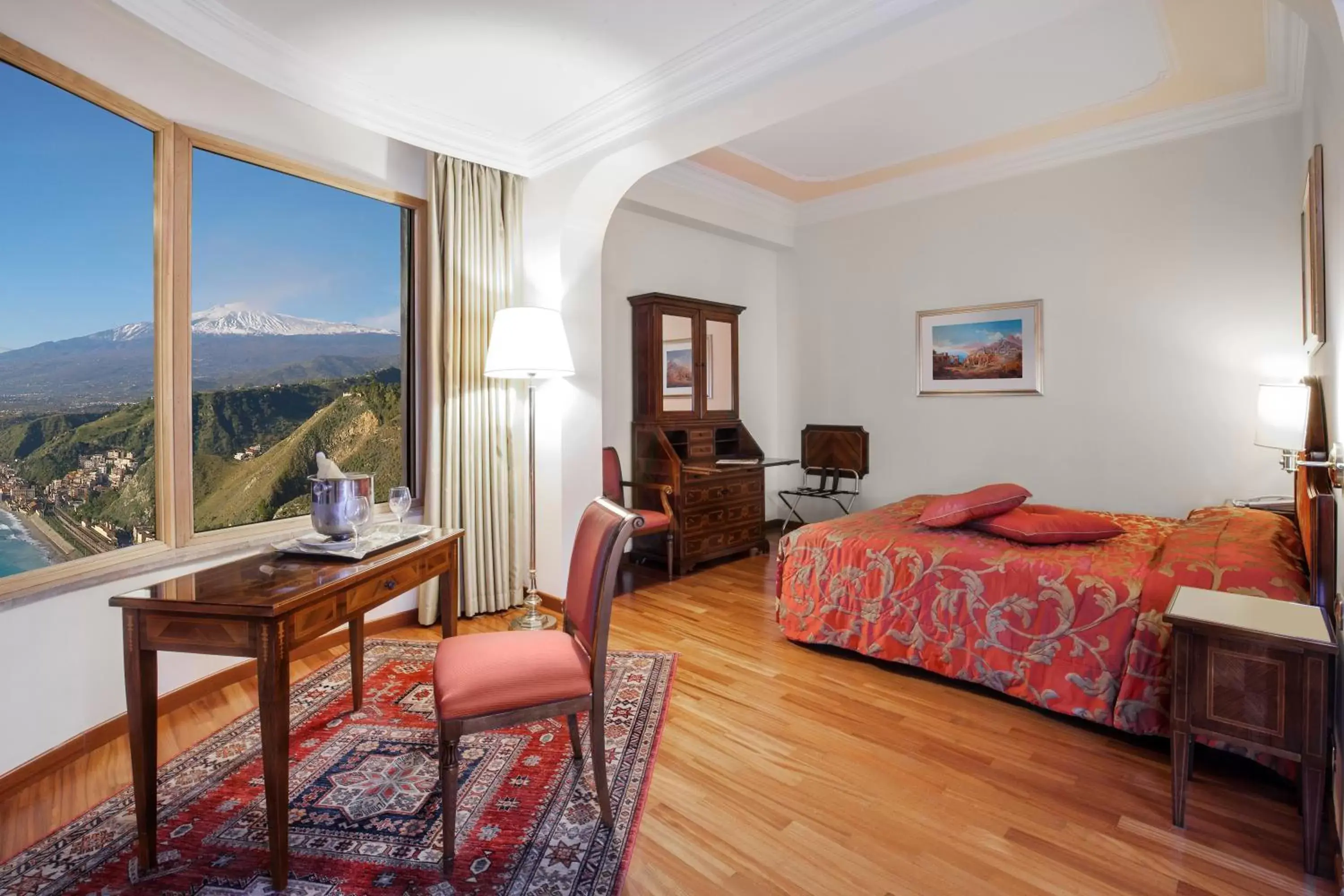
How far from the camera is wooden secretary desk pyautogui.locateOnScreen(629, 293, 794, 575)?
4.82 m

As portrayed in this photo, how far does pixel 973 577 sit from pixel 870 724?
30.9 inches

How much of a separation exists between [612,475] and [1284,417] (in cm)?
363

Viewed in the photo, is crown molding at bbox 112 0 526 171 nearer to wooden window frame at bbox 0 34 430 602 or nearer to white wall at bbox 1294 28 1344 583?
wooden window frame at bbox 0 34 430 602

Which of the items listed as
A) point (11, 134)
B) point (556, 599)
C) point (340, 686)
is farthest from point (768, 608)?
point (11, 134)

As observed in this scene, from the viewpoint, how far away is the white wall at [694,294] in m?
5.07

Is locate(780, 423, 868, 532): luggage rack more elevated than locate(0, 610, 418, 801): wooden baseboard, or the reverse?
locate(780, 423, 868, 532): luggage rack

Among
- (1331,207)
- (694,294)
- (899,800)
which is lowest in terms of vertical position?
(899,800)

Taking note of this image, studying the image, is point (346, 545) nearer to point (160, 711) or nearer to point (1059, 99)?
point (160, 711)

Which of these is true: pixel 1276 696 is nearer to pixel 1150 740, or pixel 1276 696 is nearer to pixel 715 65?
pixel 1150 740

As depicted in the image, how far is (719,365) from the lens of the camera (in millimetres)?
5527

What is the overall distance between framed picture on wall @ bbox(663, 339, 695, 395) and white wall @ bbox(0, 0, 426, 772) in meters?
2.69

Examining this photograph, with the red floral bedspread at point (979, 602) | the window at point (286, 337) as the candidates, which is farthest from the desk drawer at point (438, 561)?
the red floral bedspread at point (979, 602)

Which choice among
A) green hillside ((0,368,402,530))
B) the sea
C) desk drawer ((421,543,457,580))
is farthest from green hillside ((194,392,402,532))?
desk drawer ((421,543,457,580))

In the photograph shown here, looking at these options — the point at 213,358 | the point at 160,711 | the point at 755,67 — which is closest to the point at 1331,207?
the point at 755,67
